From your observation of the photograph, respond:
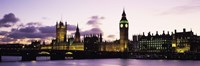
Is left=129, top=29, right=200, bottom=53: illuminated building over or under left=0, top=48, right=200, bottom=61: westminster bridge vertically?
over

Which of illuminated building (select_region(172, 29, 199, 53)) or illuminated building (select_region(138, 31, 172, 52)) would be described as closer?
illuminated building (select_region(172, 29, 199, 53))

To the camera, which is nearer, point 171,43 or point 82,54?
point 82,54

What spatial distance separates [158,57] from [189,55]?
667 inches

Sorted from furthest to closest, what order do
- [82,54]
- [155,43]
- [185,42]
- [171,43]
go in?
[155,43] < [171,43] < [185,42] < [82,54]

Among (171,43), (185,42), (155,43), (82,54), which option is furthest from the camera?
(155,43)

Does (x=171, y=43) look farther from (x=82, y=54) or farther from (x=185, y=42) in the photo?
(x=82, y=54)

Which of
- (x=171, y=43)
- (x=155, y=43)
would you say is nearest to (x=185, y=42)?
(x=171, y=43)

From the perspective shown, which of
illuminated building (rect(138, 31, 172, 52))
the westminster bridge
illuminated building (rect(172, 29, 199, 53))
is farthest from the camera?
illuminated building (rect(138, 31, 172, 52))

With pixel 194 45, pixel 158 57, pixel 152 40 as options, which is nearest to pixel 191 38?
pixel 194 45

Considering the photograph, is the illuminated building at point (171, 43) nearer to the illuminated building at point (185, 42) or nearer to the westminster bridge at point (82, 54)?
the illuminated building at point (185, 42)

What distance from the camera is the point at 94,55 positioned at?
163125 mm

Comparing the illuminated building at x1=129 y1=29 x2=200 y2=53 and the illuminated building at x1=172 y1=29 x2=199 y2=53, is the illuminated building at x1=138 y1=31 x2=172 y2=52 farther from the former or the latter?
the illuminated building at x1=172 y1=29 x2=199 y2=53

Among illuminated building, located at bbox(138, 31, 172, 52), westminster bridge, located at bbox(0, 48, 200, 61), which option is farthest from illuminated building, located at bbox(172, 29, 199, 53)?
westminster bridge, located at bbox(0, 48, 200, 61)

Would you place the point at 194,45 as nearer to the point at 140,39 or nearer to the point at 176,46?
the point at 176,46
